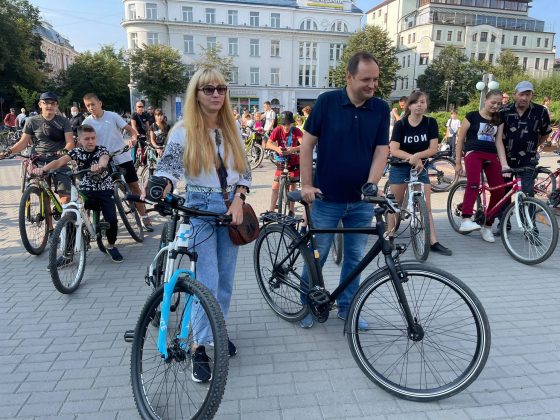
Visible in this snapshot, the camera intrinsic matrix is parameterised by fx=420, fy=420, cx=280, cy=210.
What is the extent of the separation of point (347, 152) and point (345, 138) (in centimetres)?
11

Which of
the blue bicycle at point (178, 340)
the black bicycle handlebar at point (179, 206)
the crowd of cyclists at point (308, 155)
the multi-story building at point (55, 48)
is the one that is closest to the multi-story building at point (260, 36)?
the multi-story building at point (55, 48)

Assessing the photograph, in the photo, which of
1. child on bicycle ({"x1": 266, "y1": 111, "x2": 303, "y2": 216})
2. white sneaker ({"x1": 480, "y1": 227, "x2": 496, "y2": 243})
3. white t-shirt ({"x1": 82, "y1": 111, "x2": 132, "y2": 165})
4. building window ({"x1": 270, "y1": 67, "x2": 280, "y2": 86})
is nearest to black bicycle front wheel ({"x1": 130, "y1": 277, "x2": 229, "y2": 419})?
white t-shirt ({"x1": 82, "y1": 111, "x2": 132, "y2": 165})

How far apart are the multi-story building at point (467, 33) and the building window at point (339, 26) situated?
44.2 ft

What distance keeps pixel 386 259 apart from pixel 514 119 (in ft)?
13.2

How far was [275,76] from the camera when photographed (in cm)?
5784

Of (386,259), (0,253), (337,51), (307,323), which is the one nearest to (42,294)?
(0,253)

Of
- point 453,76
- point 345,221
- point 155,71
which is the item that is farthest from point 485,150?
point 453,76

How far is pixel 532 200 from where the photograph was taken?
4914 mm

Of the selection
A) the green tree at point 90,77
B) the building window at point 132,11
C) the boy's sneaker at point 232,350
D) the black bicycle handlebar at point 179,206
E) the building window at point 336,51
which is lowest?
the boy's sneaker at point 232,350

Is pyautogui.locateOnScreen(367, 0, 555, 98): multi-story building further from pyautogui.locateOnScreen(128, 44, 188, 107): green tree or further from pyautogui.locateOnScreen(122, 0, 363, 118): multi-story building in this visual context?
pyautogui.locateOnScreen(128, 44, 188, 107): green tree

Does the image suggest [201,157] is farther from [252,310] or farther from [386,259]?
[252,310]

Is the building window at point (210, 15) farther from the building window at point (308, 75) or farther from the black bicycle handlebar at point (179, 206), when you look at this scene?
the black bicycle handlebar at point (179, 206)

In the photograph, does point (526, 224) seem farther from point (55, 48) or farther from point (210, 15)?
point (55, 48)

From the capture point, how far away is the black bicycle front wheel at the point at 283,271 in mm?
3332
